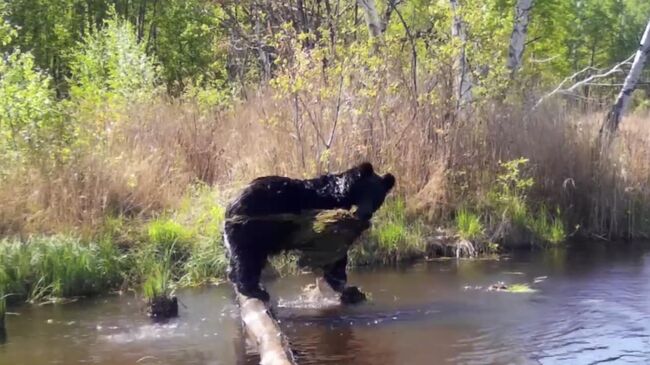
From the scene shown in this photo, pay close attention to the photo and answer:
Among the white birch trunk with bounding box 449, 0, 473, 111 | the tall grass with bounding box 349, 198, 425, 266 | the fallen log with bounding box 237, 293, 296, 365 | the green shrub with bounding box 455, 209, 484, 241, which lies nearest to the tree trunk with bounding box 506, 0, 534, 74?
the white birch trunk with bounding box 449, 0, 473, 111

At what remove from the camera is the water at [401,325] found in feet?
28.1

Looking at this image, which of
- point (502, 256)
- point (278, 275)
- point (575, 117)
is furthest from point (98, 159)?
point (575, 117)

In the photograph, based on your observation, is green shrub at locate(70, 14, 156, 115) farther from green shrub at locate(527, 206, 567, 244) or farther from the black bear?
green shrub at locate(527, 206, 567, 244)

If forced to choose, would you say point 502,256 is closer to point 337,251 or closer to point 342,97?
point 342,97

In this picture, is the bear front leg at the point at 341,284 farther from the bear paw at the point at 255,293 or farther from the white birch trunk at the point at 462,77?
the white birch trunk at the point at 462,77

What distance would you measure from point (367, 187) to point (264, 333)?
2341 mm

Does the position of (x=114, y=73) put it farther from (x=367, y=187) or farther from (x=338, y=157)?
(x=367, y=187)

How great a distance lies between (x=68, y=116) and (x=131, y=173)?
5.77ft

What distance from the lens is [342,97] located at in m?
14.2

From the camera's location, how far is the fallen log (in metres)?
7.54

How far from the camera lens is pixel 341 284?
34.4 ft

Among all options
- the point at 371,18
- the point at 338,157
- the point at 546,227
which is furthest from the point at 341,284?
the point at 371,18

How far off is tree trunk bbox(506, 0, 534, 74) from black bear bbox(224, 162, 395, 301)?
30.7ft

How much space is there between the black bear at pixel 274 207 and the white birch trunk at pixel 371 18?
7378mm
